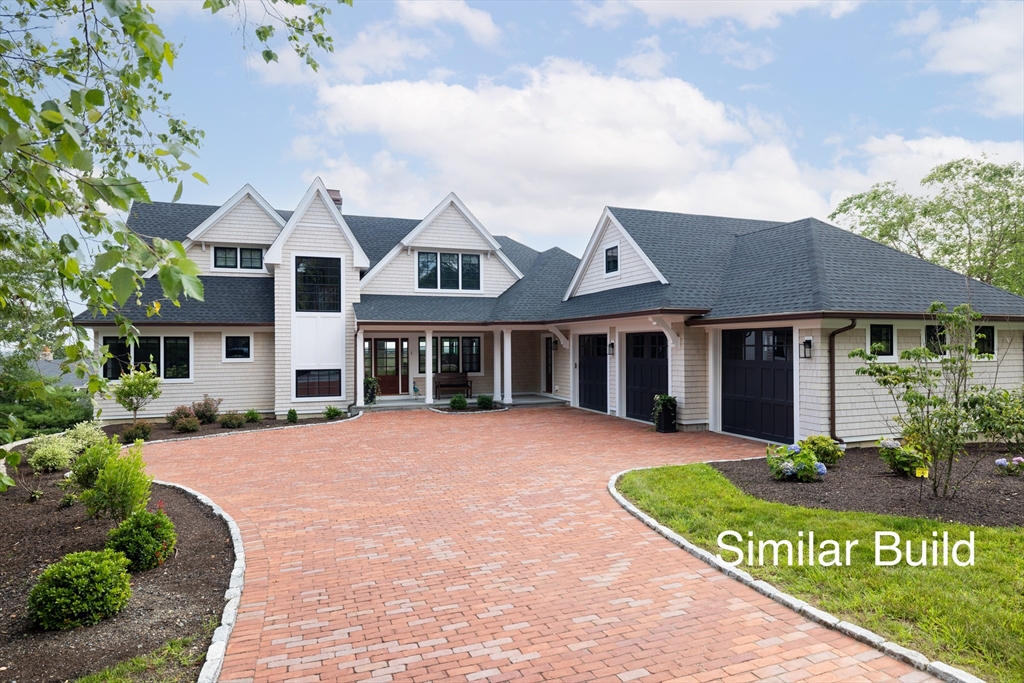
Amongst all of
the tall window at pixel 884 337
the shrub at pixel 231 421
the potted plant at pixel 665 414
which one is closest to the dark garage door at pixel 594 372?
the potted plant at pixel 665 414

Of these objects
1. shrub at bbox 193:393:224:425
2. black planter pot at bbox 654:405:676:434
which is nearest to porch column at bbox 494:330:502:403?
black planter pot at bbox 654:405:676:434

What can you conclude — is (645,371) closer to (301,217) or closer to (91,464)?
(301,217)

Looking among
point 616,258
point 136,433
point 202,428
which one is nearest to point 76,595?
point 136,433

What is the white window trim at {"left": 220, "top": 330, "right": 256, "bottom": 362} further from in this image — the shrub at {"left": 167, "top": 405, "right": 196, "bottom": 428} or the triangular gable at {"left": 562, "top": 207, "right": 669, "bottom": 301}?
the triangular gable at {"left": 562, "top": 207, "right": 669, "bottom": 301}

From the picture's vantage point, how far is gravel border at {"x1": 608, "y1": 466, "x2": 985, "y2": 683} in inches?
157

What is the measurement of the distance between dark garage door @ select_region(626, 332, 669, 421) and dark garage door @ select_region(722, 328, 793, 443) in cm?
182

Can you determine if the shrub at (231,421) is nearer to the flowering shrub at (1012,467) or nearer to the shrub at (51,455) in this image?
the shrub at (51,455)

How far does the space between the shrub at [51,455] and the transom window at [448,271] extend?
42.4 feet

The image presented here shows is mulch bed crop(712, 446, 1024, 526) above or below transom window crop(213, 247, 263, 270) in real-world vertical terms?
below

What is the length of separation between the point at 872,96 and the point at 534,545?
17.5 m

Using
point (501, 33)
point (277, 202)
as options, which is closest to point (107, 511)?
point (501, 33)

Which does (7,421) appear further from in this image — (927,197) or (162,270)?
(927,197)

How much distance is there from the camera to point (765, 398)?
13.1 metres

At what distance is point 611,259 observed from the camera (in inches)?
741
